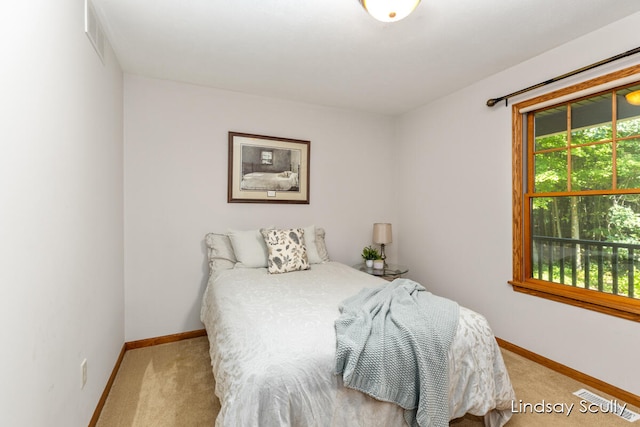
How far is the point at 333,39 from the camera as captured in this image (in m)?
2.24

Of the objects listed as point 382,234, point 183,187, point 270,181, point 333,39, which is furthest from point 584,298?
point 183,187

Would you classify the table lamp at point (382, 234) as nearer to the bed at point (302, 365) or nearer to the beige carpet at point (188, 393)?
the bed at point (302, 365)

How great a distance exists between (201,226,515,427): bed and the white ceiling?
180cm

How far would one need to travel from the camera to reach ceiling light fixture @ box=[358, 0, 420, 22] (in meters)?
1.68

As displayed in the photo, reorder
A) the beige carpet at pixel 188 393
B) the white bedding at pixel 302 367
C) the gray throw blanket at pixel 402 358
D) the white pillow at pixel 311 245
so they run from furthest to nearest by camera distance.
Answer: the white pillow at pixel 311 245, the beige carpet at pixel 188 393, the gray throw blanket at pixel 402 358, the white bedding at pixel 302 367

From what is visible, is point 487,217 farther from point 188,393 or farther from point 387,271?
point 188,393

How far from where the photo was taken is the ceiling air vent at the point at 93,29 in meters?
1.76

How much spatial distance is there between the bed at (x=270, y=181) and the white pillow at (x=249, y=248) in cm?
54

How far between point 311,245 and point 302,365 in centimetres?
198

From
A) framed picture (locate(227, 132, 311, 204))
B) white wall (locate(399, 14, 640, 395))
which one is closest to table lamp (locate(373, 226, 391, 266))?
white wall (locate(399, 14, 640, 395))

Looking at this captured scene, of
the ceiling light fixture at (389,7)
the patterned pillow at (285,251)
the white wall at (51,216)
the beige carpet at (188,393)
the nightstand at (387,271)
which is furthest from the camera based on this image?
the nightstand at (387,271)

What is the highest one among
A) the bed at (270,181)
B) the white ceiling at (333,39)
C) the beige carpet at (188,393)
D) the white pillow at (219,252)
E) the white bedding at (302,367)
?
the white ceiling at (333,39)

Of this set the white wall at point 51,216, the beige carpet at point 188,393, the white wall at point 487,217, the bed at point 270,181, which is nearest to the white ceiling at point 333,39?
the white wall at point 487,217

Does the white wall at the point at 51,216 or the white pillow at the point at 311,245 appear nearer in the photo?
the white wall at the point at 51,216
